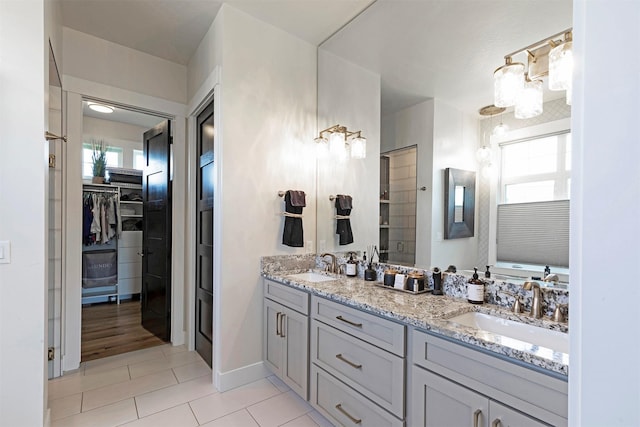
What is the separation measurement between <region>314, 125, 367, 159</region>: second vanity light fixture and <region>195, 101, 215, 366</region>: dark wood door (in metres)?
1.04

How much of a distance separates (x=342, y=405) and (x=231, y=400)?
97 cm

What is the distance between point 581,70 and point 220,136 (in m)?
2.35

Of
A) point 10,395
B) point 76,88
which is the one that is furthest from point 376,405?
point 76,88

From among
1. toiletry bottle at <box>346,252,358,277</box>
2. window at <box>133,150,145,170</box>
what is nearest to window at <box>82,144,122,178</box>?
window at <box>133,150,145,170</box>

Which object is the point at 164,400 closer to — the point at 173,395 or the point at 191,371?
the point at 173,395

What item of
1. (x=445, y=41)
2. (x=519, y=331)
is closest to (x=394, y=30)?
(x=445, y=41)

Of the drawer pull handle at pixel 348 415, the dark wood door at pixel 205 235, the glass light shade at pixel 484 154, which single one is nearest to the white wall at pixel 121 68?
the dark wood door at pixel 205 235

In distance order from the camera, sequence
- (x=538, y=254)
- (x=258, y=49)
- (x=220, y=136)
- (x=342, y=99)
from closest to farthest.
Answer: (x=538, y=254) < (x=220, y=136) < (x=258, y=49) < (x=342, y=99)

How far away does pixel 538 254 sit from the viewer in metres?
1.56

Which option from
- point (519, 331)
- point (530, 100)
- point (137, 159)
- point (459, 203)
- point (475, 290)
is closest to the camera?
point (519, 331)

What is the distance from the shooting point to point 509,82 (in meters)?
1.58

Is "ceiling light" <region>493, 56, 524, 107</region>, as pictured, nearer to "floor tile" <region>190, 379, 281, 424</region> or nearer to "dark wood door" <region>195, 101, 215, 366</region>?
"dark wood door" <region>195, 101, 215, 366</region>

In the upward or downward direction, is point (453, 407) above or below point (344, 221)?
below

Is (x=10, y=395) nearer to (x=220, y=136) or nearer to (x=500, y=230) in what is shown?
(x=220, y=136)
